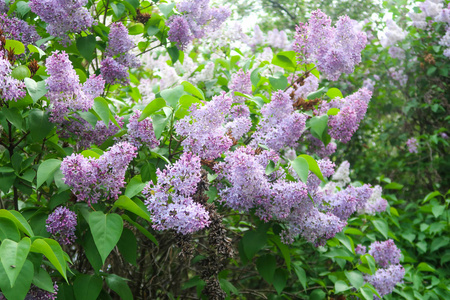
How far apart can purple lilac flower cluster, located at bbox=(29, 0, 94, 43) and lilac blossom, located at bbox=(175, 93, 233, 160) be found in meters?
0.71

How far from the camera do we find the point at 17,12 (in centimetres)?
213

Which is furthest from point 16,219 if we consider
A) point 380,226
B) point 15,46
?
point 380,226

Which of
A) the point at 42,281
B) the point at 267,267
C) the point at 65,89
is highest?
the point at 65,89

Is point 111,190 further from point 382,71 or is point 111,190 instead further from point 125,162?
point 382,71

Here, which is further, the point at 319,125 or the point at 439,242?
the point at 439,242

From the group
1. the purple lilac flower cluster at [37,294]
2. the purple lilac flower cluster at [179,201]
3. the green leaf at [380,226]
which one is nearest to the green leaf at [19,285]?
the purple lilac flower cluster at [37,294]

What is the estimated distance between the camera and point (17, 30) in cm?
206

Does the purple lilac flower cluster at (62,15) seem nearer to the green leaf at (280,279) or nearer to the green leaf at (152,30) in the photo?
the green leaf at (152,30)

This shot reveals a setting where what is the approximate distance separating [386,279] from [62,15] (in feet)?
6.81

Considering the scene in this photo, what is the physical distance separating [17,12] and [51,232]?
3.78 feet

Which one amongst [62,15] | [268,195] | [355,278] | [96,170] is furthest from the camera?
[355,278]

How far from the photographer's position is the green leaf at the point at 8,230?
122 cm

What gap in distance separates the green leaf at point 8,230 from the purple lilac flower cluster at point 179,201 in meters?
0.40

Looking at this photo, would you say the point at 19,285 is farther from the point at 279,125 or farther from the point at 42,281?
the point at 279,125
